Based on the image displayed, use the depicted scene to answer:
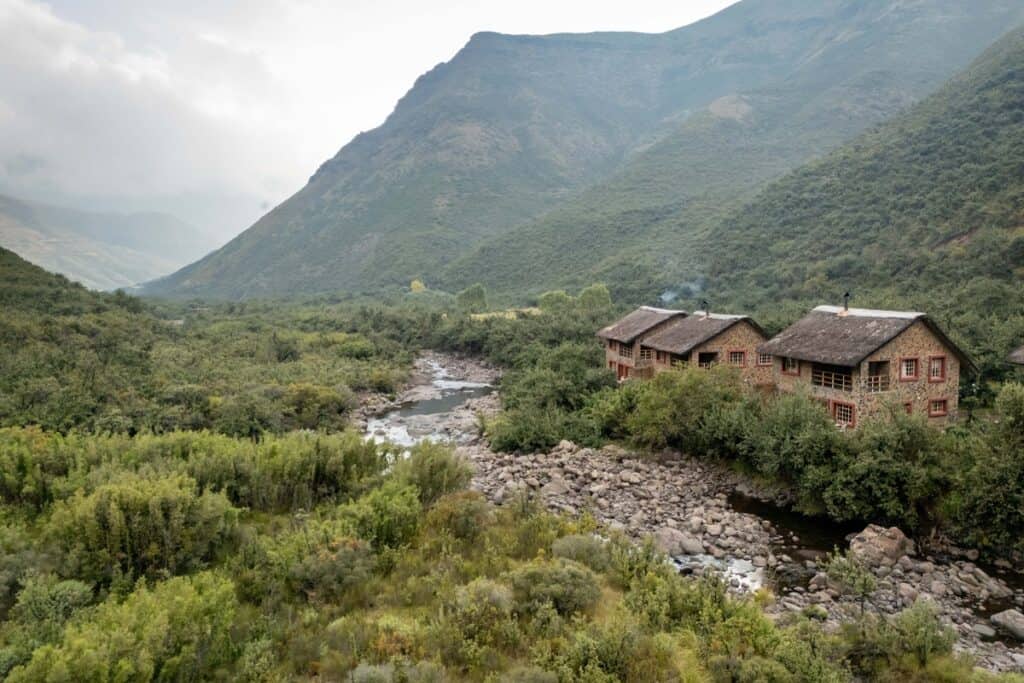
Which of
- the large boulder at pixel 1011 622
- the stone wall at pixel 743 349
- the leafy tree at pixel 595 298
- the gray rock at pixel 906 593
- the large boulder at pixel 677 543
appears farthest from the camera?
the leafy tree at pixel 595 298

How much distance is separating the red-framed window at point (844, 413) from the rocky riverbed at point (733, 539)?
4572 mm

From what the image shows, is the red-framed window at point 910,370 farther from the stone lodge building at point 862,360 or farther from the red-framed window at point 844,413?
the red-framed window at point 844,413

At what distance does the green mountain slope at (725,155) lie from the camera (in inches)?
3685

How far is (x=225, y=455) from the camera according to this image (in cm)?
1627

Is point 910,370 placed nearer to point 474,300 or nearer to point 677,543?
point 677,543

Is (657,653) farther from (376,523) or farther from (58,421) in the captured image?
(58,421)

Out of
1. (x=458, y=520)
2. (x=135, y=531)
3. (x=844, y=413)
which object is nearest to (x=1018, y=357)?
(x=844, y=413)

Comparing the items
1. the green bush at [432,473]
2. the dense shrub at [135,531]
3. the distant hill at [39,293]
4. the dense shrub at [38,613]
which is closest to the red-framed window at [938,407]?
the green bush at [432,473]

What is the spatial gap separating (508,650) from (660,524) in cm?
998

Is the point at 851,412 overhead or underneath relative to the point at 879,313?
underneath

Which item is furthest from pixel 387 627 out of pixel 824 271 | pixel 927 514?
pixel 824 271

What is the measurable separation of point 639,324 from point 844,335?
11564 mm

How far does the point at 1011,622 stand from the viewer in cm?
1276

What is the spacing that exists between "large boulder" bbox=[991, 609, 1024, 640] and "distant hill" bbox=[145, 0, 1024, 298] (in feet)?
217
